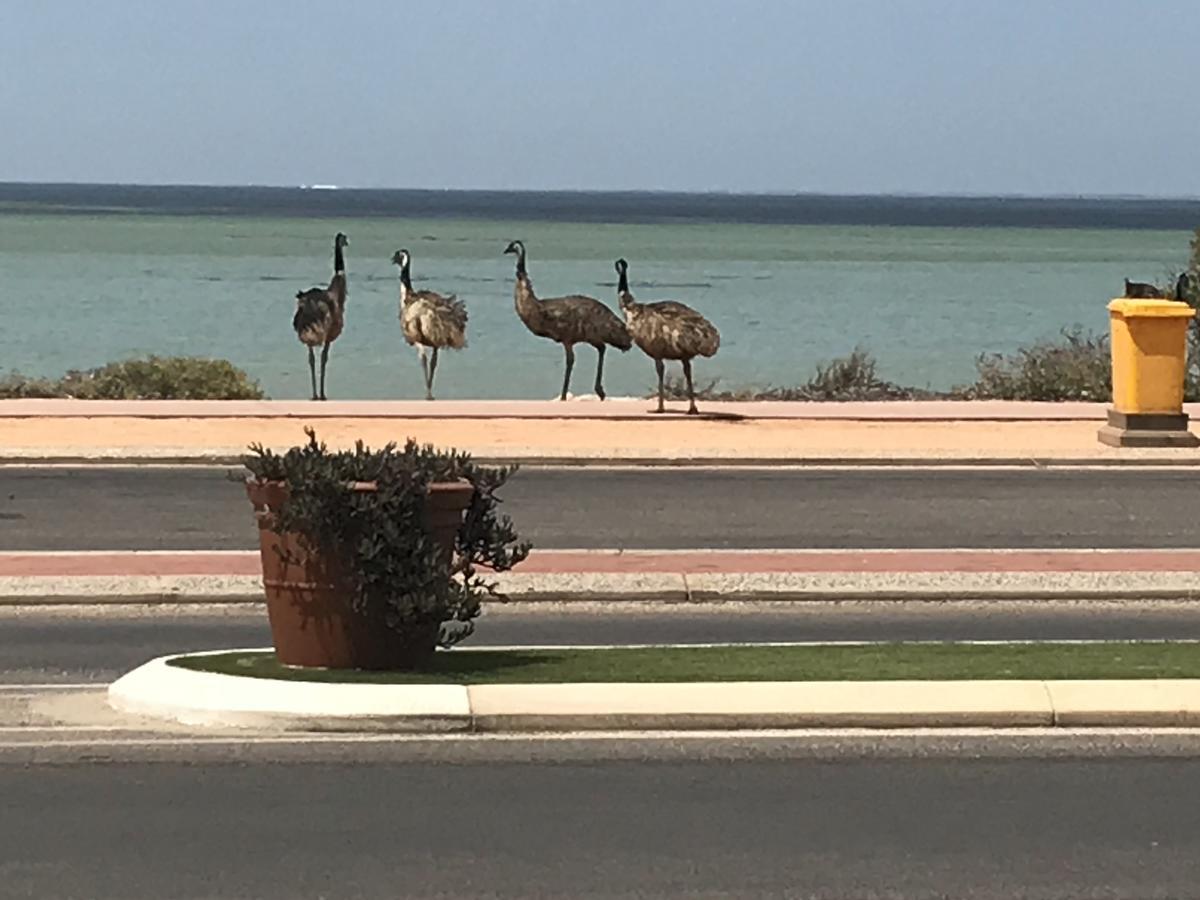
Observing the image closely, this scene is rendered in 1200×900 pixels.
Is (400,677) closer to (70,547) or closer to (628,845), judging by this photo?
(628,845)

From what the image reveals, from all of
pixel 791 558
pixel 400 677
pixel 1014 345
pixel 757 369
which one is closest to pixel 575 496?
pixel 791 558

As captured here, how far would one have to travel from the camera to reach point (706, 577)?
1639 cm

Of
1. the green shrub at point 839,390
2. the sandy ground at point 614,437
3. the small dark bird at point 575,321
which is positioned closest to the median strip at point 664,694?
the sandy ground at point 614,437

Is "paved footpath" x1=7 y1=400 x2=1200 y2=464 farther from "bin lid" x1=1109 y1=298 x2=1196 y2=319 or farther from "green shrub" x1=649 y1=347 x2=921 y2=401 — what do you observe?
"green shrub" x1=649 y1=347 x2=921 y2=401

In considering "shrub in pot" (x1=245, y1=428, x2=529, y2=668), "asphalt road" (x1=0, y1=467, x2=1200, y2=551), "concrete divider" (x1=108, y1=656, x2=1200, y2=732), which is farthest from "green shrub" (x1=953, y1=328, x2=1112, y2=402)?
"shrub in pot" (x1=245, y1=428, x2=529, y2=668)

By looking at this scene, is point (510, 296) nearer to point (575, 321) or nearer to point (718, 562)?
point (575, 321)

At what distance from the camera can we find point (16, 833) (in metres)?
9.00

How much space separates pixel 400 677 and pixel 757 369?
36840 mm

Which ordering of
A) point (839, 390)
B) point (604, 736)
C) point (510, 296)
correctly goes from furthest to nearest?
point (510, 296), point (839, 390), point (604, 736)

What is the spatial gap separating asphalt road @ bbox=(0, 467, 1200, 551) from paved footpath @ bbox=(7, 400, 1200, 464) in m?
0.56

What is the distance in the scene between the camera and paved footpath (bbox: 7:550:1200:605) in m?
15.9

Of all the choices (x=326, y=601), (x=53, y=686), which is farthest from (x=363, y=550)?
(x=53, y=686)

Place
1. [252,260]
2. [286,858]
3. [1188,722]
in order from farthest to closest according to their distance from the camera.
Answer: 1. [252,260]
2. [1188,722]
3. [286,858]

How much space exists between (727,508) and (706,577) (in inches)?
173
